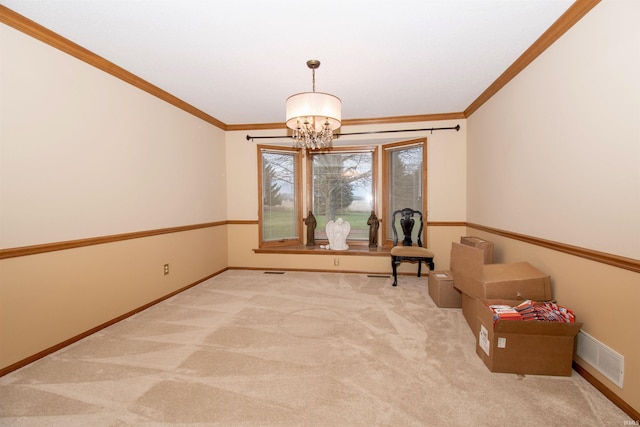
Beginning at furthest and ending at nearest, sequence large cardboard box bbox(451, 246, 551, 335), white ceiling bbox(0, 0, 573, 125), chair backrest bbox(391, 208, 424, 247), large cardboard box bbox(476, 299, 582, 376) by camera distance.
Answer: chair backrest bbox(391, 208, 424, 247) → large cardboard box bbox(451, 246, 551, 335) → white ceiling bbox(0, 0, 573, 125) → large cardboard box bbox(476, 299, 582, 376)

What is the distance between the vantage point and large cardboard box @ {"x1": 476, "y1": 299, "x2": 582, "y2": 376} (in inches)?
74.7

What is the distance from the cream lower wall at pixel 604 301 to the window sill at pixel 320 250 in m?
2.50

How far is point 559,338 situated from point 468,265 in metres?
0.88

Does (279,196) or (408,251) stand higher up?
(279,196)

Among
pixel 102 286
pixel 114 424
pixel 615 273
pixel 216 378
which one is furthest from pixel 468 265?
pixel 102 286

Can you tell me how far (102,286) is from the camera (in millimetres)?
2760

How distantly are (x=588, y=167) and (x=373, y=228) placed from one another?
3272 millimetres

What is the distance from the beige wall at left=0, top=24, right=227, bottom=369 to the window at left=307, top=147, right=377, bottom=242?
7.49ft

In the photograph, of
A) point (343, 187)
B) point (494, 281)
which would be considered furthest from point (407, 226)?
point (494, 281)

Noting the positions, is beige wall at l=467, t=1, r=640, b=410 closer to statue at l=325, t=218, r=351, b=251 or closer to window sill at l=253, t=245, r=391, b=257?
window sill at l=253, t=245, r=391, b=257

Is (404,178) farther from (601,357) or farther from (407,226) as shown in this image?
A: (601,357)

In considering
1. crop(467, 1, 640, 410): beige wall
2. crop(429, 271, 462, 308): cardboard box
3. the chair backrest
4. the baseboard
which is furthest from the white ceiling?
the baseboard

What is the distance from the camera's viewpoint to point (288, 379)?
1962 mm

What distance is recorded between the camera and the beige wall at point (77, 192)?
2082 mm
